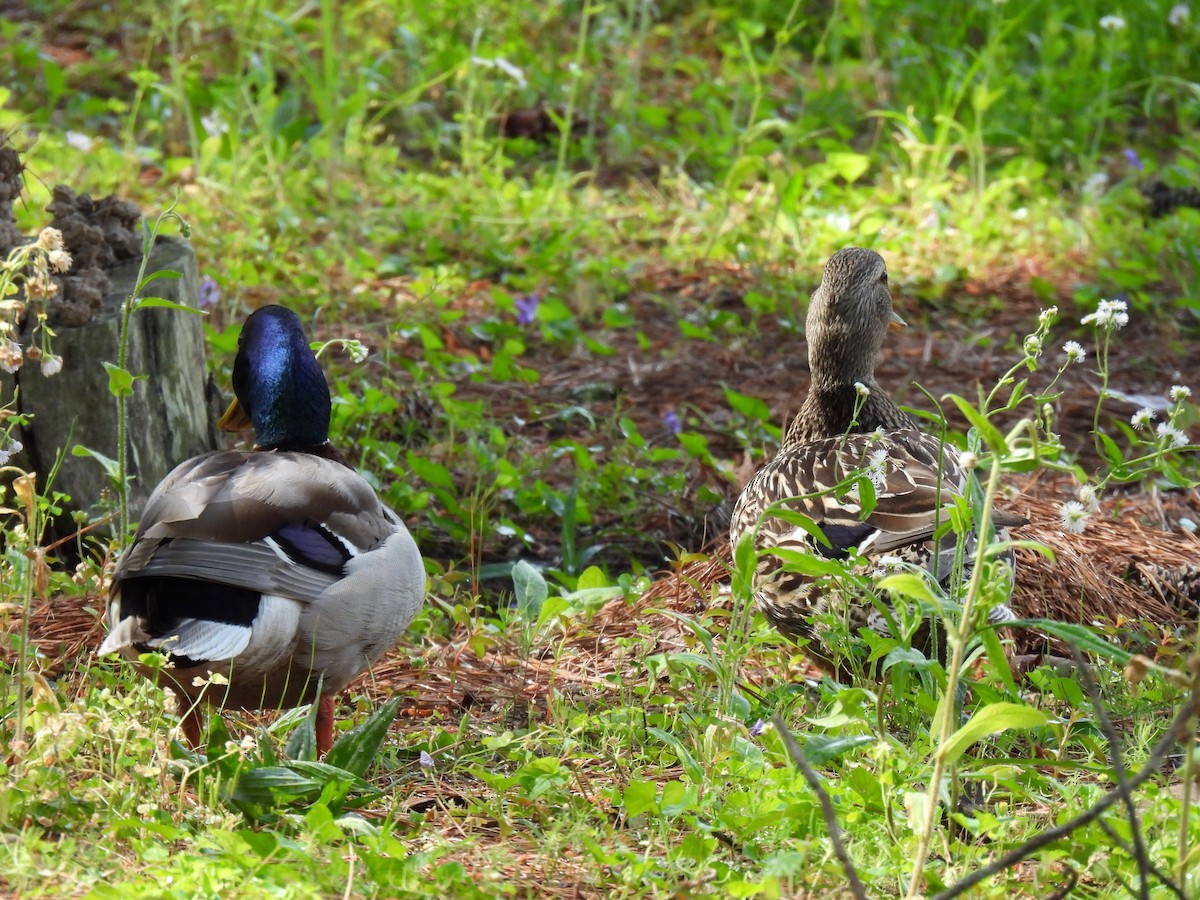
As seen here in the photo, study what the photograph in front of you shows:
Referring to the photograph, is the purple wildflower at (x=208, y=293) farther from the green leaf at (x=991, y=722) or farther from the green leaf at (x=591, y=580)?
the green leaf at (x=991, y=722)

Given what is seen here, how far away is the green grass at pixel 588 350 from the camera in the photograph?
2.83 m

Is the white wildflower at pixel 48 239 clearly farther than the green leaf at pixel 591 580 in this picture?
No

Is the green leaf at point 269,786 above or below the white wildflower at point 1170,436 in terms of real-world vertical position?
below

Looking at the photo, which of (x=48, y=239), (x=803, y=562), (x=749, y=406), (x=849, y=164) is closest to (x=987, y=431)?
(x=803, y=562)

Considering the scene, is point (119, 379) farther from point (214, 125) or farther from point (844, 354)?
point (214, 125)

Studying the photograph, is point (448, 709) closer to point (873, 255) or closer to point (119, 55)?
point (873, 255)

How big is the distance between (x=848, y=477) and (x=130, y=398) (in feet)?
7.78

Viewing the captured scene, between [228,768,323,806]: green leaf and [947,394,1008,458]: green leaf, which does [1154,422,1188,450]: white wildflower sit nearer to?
[947,394,1008,458]: green leaf

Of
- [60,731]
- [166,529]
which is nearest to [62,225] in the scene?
[166,529]

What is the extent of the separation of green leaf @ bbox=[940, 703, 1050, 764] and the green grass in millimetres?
284

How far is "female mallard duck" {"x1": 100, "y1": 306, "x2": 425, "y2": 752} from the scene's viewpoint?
3090 mm

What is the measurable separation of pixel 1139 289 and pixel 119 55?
6139 mm

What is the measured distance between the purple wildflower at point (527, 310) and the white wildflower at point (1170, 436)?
12.6 feet

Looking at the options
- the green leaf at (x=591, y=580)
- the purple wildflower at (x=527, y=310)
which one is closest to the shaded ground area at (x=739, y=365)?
the purple wildflower at (x=527, y=310)
